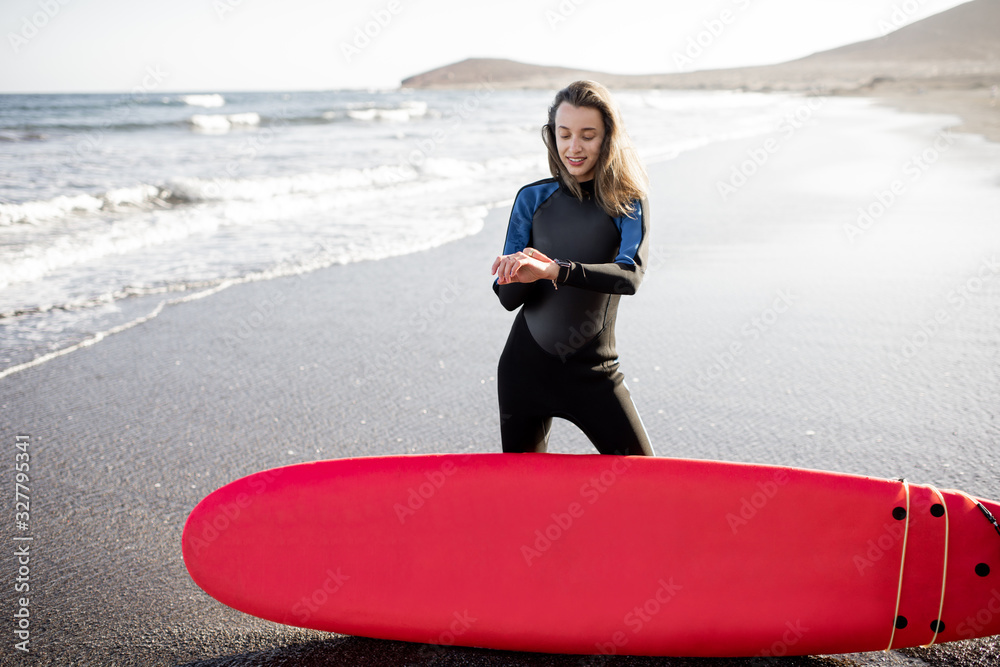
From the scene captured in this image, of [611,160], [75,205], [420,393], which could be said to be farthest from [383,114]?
[611,160]

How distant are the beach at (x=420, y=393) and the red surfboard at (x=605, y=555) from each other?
3.8 inches

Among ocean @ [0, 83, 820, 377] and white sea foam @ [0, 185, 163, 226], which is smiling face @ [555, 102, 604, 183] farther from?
white sea foam @ [0, 185, 163, 226]

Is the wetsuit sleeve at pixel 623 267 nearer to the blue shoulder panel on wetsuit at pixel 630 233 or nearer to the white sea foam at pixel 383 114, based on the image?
the blue shoulder panel on wetsuit at pixel 630 233

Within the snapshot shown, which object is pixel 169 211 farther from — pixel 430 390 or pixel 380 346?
pixel 430 390

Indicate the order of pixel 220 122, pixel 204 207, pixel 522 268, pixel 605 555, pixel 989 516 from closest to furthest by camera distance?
1. pixel 522 268
2. pixel 989 516
3. pixel 605 555
4. pixel 204 207
5. pixel 220 122

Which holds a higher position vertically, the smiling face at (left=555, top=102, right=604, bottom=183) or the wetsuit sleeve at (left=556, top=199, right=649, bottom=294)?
the smiling face at (left=555, top=102, right=604, bottom=183)

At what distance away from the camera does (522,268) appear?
1.72 meters

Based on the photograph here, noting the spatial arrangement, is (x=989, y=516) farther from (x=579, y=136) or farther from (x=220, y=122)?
(x=220, y=122)

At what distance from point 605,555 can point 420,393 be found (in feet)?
5.93

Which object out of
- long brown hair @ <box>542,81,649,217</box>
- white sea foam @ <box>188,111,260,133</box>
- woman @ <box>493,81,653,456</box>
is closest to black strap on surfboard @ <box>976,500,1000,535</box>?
woman @ <box>493,81,653,456</box>

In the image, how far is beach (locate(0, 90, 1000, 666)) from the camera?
2067 mm

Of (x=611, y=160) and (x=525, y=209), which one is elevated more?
(x=611, y=160)

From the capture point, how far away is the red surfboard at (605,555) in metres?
1.91

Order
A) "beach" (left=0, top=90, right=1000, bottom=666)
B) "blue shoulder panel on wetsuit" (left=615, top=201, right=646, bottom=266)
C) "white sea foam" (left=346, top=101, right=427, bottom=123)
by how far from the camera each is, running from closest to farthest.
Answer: "blue shoulder panel on wetsuit" (left=615, top=201, right=646, bottom=266) → "beach" (left=0, top=90, right=1000, bottom=666) → "white sea foam" (left=346, top=101, right=427, bottom=123)
